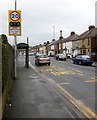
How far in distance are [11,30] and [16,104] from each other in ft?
22.8

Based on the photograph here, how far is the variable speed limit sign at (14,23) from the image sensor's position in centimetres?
1142

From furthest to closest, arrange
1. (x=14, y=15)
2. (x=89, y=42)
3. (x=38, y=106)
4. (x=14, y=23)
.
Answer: (x=89, y=42) < (x=14, y=23) < (x=14, y=15) < (x=38, y=106)

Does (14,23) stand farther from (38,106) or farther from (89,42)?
(89,42)

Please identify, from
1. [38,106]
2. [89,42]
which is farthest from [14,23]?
[89,42]

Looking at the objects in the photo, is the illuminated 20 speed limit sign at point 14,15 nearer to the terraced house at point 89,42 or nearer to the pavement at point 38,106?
the pavement at point 38,106

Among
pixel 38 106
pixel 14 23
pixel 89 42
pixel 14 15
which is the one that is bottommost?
pixel 38 106

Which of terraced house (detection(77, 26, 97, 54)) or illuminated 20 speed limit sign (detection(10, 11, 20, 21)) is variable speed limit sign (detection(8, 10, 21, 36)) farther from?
terraced house (detection(77, 26, 97, 54))

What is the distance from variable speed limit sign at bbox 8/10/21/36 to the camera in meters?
11.4

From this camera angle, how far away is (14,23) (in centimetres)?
1156

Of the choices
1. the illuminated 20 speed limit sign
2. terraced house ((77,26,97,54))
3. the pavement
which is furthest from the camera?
terraced house ((77,26,97,54))

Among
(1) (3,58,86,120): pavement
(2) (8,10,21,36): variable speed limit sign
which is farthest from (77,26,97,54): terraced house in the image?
(1) (3,58,86,120): pavement

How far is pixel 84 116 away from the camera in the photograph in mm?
4859

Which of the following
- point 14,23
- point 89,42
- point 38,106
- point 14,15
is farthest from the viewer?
point 89,42

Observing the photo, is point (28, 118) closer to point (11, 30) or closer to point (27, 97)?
point (27, 97)
